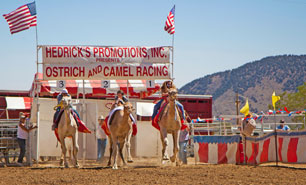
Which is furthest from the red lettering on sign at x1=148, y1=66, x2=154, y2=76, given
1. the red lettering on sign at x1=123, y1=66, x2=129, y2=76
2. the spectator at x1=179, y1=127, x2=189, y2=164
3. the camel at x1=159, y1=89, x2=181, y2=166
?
the camel at x1=159, y1=89, x2=181, y2=166

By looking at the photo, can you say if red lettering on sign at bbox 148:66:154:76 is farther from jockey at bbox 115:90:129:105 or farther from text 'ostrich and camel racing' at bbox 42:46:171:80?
jockey at bbox 115:90:129:105

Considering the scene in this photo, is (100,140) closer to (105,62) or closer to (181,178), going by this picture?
(105,62)

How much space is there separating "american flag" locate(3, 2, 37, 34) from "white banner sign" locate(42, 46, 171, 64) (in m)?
1.23

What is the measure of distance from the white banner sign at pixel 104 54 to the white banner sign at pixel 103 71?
0.19 m

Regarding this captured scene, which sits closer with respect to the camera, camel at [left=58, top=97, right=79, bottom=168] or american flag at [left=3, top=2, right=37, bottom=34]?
camel at [left=58, top=97, right=79, bottom=168]

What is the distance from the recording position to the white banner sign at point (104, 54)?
2119 centimetres

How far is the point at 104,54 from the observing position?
21.7 meters

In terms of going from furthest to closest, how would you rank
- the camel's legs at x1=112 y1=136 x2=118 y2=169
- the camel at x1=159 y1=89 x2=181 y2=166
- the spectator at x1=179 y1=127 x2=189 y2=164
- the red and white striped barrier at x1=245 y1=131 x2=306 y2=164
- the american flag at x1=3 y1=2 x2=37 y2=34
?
1. the american flag at x1=3 y1=2 x2=37 y2=34
2. the spectator at x1=179 y1=127 x2=189 y2=164
3. the camel at x1=159 y1=89 x2=181 y2=166
4. the camel's legs at x1=112 y1=136 x2=118 y2=169
5. the red and white striped barrier at x1=245 y1=131 x2=306 y2=164

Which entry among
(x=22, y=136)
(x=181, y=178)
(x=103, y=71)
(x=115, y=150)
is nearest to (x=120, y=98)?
(x=115, y=150)

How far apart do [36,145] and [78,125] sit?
345 cm

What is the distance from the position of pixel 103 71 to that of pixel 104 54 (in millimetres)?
657

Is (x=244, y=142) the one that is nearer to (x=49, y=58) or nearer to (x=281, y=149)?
(x=281, y=149)

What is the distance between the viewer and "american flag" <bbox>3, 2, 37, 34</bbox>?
21.4 meters

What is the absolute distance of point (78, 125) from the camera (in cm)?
1842
